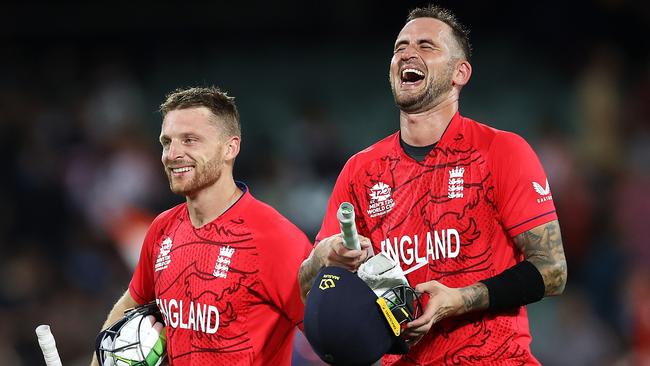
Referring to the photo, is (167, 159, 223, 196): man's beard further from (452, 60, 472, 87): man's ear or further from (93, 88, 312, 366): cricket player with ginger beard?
(452, 60, 472, 87): man's ear

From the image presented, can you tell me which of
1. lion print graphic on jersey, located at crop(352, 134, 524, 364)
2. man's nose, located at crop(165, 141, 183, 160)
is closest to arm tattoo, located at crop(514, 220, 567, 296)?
lion print graphic on jersey, located at crop(352, 134, 524, 364)

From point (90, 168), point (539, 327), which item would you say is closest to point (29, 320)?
point (90, 168)

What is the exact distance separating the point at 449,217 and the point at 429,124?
45cm

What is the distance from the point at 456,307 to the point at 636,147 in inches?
267

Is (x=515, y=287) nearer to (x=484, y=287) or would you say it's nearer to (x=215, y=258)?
(x=484, y=287)

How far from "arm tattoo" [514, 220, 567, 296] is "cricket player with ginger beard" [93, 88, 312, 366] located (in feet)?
3.60

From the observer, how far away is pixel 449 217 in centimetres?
443

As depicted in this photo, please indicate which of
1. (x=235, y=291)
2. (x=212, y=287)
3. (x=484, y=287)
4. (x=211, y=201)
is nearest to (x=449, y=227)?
(x=484, y=287)

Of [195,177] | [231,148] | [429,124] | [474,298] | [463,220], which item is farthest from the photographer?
[231,148]

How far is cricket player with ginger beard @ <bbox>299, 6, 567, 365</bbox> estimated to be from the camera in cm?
422

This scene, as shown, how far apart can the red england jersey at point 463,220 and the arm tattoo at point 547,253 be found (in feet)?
0.11

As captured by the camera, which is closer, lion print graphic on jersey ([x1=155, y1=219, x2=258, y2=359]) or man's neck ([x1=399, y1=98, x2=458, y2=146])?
man's neck ([x1=399, y1=98, x2=458, y2=146])

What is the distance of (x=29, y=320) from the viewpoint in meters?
11.3

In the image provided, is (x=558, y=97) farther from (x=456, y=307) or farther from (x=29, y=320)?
(x=456, y=307)
